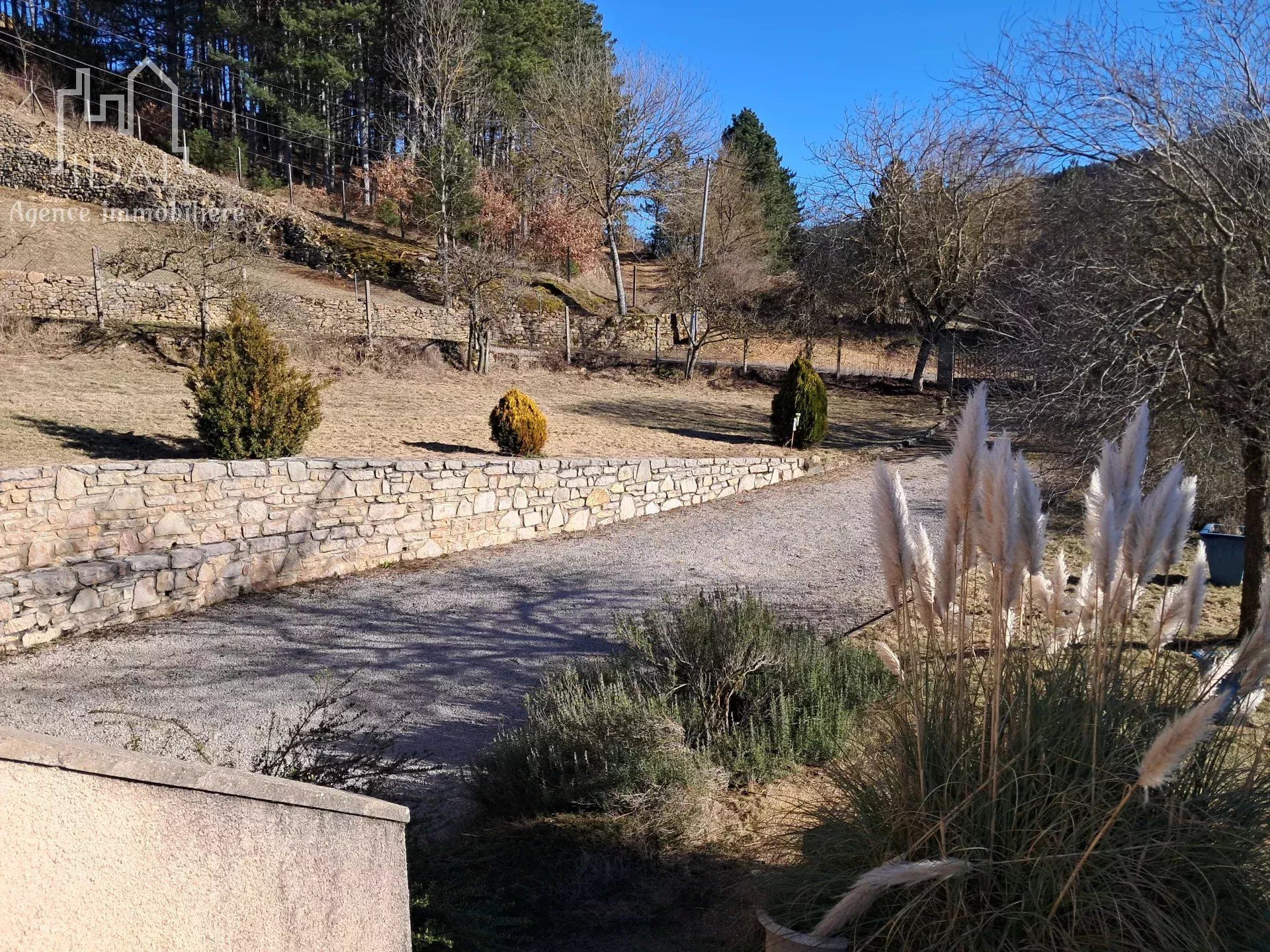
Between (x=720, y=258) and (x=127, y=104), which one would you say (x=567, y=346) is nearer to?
(x=720, y=258)

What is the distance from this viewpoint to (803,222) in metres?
21.8

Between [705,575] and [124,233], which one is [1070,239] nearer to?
[705,575]

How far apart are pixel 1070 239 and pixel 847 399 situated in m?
15.6

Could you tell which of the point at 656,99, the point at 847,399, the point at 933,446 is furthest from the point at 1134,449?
the point at 656,99

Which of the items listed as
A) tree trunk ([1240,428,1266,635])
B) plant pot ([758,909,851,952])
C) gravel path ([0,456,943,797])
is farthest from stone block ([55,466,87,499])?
tree trunk ([1240,428,1266,635])

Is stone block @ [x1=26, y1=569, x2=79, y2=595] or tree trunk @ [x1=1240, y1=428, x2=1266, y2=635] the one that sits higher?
tree trunk @ [x1=1240, y1=428, x2=1266, y2=635]

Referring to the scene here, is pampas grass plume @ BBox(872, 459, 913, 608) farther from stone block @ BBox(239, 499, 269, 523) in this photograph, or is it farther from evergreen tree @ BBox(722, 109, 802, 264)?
evergreen tree @ BBox(722, 109, 802, 264)

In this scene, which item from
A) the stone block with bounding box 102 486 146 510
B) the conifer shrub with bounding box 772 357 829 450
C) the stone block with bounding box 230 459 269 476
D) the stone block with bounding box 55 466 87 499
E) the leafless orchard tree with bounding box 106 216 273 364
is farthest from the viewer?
the conifer shrub with bounding box 772 357 829 450

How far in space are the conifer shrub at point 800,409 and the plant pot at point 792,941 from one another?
13.0 m

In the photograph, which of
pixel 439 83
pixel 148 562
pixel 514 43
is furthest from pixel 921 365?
pixel 514 43

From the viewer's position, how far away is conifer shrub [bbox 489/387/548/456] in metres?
11.8

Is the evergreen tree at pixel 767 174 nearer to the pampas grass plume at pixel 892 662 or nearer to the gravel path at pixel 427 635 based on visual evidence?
the gravel path at pixel 427 635

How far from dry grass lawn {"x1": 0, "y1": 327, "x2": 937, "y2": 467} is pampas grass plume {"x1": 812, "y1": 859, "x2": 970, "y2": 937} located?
855 cm

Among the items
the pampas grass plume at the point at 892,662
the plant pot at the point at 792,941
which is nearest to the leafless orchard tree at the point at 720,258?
the pampas grass plume at the point at 892,662
